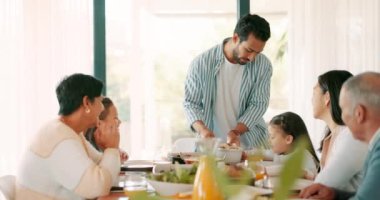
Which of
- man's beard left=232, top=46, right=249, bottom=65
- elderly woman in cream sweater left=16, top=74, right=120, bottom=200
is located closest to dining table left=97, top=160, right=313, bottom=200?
elderly woman in cream sweater left=16, top=74, right=120, bottom=200

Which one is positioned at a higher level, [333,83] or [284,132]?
[333,83]

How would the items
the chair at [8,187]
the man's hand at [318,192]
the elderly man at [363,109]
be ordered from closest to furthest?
the elderly man at [363,109], the man's hand at [318,192], the chair at [8,187]

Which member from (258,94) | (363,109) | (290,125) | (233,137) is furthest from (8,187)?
(258,94)

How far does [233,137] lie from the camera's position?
Answer: 3381mm

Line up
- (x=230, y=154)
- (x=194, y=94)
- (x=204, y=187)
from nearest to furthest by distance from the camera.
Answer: (x=204, y=187)
(x=230, y=154)
(x=194, y=94)

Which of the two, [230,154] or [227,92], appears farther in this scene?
[227,92]

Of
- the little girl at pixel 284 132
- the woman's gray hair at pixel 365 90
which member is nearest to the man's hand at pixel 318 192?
the woman's gray hair at pixel 365 90

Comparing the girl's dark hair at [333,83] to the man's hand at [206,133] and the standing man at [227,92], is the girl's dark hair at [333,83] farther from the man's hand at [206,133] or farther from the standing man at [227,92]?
the standing man at [227,92]

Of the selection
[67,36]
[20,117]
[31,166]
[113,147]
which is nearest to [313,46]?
[67,36]

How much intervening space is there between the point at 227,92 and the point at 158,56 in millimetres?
3236

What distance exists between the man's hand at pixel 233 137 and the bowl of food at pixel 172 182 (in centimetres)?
134

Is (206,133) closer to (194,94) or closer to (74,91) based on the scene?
(194,94)

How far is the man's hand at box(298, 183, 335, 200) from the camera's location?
6.34 feet

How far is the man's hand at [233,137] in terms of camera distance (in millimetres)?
3346
